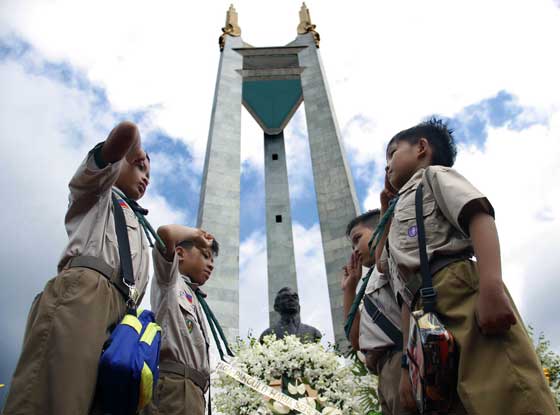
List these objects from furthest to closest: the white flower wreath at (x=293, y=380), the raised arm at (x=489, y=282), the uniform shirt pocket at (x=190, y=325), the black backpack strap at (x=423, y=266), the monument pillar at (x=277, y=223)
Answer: the monument pillar at (x=277, y=223) → the white flower wreath at (x=293, y=380) → the uniform shirt pocket at (x=190, y=325) → the black backpack strap at (x=423, y=266) → the raised arm at (x=489, y=282)

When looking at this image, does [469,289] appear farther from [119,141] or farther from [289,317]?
[289,317]

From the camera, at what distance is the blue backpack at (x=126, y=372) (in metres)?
1.90

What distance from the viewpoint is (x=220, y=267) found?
1098 cm

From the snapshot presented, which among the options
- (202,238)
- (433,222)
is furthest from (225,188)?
(433,222)

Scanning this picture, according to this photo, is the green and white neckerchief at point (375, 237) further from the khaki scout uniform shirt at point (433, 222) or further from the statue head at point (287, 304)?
the statue head at point (287, 304)

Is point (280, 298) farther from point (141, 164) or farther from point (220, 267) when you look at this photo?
point (141, 164)

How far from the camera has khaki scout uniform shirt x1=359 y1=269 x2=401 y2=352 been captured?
271cm

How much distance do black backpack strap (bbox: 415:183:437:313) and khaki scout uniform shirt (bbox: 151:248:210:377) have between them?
153 centimetres

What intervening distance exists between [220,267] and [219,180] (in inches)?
117

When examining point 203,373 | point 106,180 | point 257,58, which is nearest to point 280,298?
point 203,373

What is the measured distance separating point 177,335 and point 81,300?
121 cm

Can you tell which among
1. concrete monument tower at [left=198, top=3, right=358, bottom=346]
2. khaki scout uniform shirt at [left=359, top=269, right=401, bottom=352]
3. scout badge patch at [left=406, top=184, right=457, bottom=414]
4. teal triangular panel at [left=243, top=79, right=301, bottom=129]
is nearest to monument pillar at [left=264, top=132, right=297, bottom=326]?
concrete monument tower at [left=198, top=3, right=358, bottom=346]

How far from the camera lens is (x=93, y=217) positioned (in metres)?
2.35

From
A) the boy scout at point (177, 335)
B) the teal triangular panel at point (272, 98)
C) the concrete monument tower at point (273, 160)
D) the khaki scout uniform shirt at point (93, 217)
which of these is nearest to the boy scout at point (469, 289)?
the boy scout at point (177, 335)
